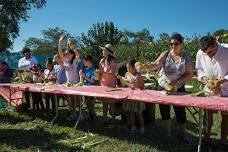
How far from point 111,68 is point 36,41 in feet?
276

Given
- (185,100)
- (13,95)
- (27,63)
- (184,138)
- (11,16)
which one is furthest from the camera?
(11,16)

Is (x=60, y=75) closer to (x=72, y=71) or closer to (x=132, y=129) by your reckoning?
(x=72, y=71)

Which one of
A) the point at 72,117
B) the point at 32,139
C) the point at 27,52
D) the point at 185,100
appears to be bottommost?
the point at 32,139

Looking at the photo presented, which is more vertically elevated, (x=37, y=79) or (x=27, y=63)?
(x=27, y=63)

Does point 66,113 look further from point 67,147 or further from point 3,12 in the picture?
point 3,12

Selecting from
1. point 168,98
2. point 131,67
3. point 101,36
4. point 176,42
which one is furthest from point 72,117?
point 101,36

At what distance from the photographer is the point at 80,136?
6910mm

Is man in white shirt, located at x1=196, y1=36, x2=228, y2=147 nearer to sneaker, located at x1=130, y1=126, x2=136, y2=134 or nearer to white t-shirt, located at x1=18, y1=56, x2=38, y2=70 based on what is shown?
sneaker, located at x1=130, y1=126, x2=136, y2=134

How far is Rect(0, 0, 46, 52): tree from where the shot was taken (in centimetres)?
2298

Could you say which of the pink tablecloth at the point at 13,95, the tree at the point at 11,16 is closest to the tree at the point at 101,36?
the tree at the point at 11,16

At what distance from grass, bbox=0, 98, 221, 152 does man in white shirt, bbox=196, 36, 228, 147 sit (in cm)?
105

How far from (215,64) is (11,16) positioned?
1978cm

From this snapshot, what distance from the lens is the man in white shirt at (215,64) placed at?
5047mm

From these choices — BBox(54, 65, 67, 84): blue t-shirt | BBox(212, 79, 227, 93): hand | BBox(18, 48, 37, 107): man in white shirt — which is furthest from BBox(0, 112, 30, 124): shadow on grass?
BBox(212, 79, 227, 93): hand
